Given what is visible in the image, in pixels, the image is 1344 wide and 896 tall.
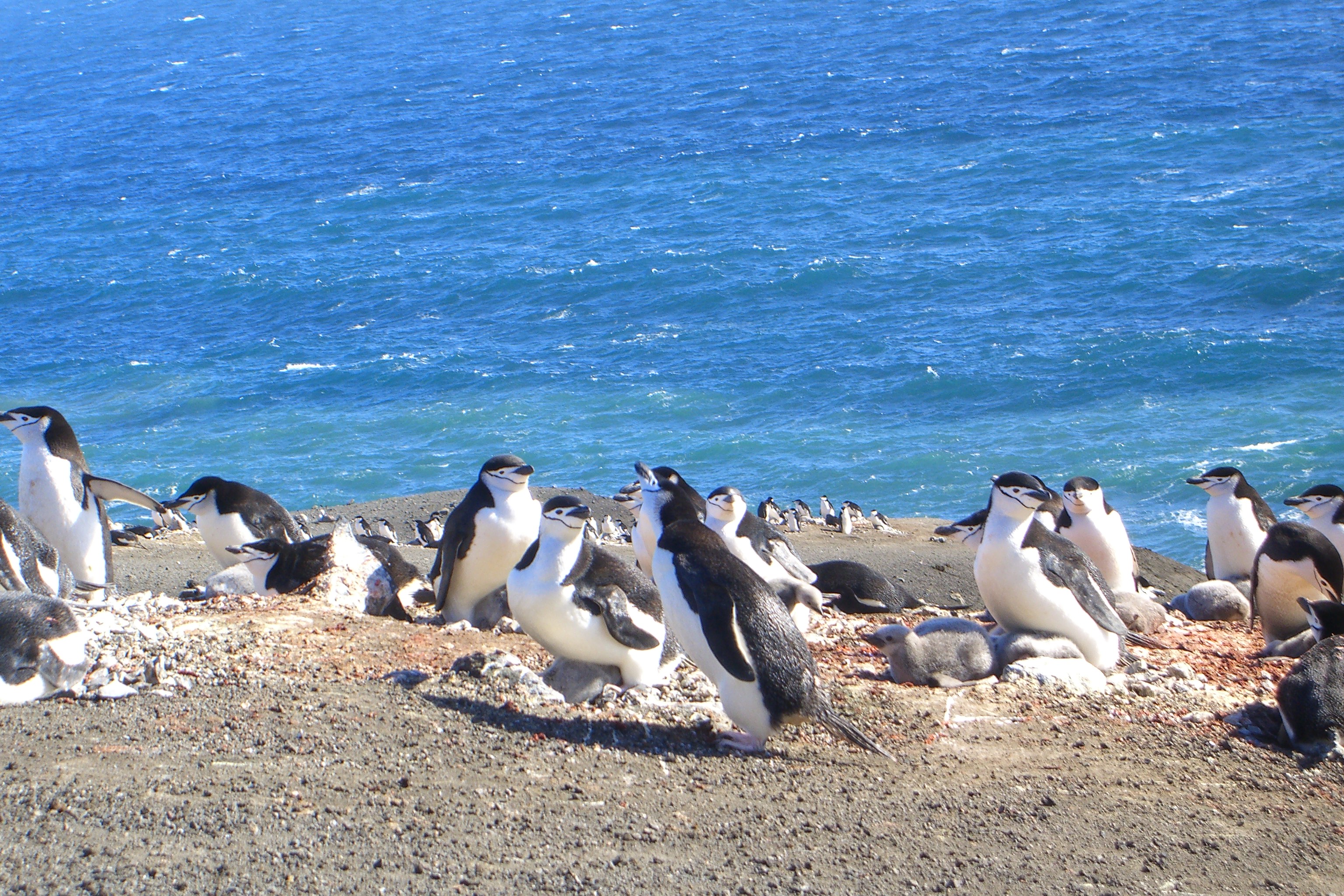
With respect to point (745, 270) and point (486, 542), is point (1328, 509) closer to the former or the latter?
point (486, 542)

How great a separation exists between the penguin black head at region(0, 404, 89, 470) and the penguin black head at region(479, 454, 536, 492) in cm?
364

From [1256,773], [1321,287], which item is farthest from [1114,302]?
[1256,773]

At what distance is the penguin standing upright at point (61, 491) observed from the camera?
33.9ft

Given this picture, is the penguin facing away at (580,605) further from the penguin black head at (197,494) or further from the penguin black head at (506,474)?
the penguin black head at (197,494)

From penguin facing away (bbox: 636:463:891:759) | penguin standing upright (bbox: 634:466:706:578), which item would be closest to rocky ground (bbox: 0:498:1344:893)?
penguin facing away (bbox: 636:463:891:759)

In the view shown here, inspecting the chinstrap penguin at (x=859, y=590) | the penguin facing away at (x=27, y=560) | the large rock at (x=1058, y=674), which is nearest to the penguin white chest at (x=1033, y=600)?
the large rock at (x=1058, y=674)

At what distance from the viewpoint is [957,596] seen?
12680 millimetres

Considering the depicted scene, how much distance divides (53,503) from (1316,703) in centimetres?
915

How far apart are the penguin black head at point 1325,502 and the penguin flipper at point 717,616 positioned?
6.63m

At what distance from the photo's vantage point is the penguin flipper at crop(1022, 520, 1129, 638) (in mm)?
7852

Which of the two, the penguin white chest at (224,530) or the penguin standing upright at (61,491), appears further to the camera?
the penguin white chest at (224,530)

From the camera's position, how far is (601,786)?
18.3ft

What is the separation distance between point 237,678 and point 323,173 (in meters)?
55.1

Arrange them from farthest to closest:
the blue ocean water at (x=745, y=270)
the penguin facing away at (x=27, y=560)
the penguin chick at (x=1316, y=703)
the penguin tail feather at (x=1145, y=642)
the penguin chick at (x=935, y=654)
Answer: the blue ocean water at (x=745, y=270)
the penguin tail feather at (x=1145, y=642)
the penguin facing away at (x=27, y=560)
the penguin chick at (x=935, y=654)
the penguin chick at (x=1316, y=703)
